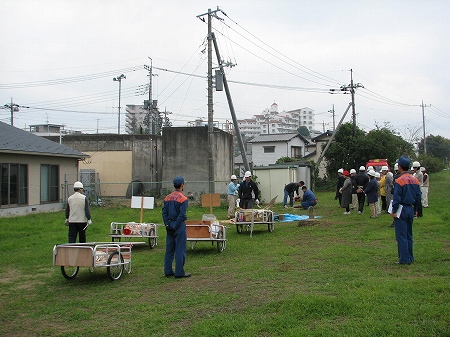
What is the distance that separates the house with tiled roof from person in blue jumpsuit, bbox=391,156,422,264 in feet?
50.1

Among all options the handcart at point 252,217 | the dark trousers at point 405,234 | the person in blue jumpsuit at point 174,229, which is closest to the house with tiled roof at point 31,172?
the handcart at point 252,217

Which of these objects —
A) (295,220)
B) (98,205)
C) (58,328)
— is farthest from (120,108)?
(58,328)

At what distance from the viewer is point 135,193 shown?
3297 centimetres

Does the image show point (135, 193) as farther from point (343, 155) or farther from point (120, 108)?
point (120, 108)

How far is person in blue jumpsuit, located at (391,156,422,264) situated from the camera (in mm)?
8375

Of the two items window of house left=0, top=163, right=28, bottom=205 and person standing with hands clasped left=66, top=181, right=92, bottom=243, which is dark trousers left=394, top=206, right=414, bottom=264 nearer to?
person standing with hands clasped left=66, top=181, right=92, bottom=243

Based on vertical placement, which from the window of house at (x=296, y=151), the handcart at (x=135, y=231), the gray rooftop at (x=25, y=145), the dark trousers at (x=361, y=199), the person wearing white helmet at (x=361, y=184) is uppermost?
the window of house at (x=296, y=151)

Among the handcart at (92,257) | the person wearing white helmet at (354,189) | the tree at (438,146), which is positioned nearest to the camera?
the handcart at (92,257)

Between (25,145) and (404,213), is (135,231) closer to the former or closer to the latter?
(404,213)

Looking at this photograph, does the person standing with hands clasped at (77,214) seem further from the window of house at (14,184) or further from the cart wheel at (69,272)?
the window of house at (14,184)

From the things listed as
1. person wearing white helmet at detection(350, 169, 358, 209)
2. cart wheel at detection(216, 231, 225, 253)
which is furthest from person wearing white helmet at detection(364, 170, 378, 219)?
cart wheel at detection(216, 231, 225, 253)

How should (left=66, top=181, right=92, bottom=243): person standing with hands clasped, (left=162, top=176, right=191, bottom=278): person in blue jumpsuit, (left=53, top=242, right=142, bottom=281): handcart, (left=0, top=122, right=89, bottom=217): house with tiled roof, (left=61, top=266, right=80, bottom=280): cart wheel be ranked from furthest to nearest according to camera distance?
1. (left=0, top=122, right=89, bottom=217): house with tiled roof
2. (left=66, top=181, right=92, bottom=243): person standing with hands clasped
3. (left=61, top=266, right=80, bottom=280): cart wheel
4. (left=162, top=176, right=191, bottom=278): person in blue jumpsuit
5. (left=53, top=242, right=142, bottom=281): handcart

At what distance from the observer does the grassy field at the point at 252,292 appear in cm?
547

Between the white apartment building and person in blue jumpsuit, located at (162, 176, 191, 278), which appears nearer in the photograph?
person in blue jumpsuit, located at (162, 176, 191, 278)
